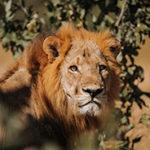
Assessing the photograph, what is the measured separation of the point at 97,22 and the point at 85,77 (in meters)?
1.61

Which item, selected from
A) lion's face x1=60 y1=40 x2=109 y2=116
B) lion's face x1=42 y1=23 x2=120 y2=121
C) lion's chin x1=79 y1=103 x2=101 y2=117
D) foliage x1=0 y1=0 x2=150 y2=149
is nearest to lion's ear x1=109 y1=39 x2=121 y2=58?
lion's face x1=42 y1=23 x2=120 y2=121

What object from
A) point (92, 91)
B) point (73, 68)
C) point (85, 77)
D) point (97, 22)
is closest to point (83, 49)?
point (73, 68)

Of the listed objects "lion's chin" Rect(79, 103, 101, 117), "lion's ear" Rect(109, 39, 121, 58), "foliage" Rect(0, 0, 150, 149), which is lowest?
"lion's chin" Rect(79, 103, 101, 117)

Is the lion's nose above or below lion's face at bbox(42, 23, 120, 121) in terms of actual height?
below

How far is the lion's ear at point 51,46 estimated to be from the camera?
4.61 m

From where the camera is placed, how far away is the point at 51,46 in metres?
4.62

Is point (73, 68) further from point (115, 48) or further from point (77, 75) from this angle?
point (115, 48)

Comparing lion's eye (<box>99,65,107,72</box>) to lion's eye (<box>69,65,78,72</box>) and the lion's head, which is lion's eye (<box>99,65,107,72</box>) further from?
lion's eye (<box>69,65,78,72</box>)

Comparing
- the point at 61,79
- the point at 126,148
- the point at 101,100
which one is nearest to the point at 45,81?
the point at 61,79

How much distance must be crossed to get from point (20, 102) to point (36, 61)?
0.34m

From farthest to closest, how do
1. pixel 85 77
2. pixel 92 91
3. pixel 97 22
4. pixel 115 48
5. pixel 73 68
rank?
1. pixel 97 22
2. pixel 115 48
3. pixel 73 68
4. pixel 85 77
5. pixel 92 91

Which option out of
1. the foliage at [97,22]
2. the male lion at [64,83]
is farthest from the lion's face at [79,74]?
the foliage at [97,22]

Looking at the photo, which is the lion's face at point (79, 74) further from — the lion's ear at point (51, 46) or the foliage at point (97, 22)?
the foliage at point (97, 22)

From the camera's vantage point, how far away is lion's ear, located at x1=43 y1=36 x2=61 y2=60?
461cm
